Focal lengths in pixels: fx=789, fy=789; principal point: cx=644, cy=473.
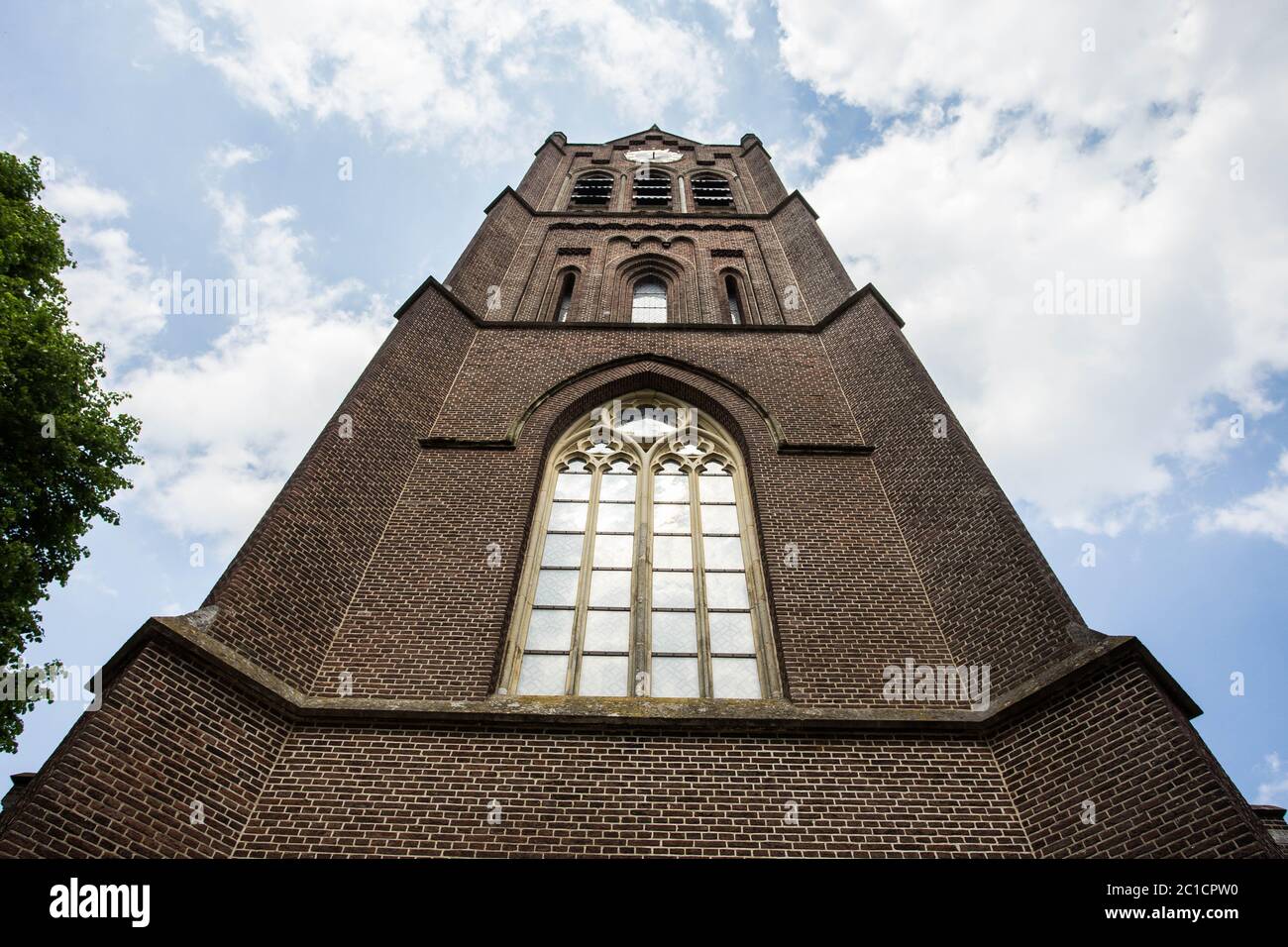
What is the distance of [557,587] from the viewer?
7441 mm

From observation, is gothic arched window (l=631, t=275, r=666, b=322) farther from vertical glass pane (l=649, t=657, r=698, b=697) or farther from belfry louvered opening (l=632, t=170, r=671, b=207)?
vertical glass pane (l=649, t=657, r=698, b=697)

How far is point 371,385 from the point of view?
29.4 ft

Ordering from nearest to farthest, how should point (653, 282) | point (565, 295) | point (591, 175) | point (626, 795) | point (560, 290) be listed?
point (626, 795) < point (560, 290) < point (565, 295) < point (653, 282) < point (591, 175)

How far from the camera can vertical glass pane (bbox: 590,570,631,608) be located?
23.8 ft

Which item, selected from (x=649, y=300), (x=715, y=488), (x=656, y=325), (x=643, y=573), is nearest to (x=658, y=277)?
(x=649, y=300)

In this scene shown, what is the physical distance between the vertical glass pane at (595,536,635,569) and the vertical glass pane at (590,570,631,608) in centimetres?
13

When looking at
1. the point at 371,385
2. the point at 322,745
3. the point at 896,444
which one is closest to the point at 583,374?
the point at 371,385

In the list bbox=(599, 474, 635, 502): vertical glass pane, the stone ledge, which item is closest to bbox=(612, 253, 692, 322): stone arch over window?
bbox=(599, 474, 635, 502): vertical glass pane

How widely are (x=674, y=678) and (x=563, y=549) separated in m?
1.97

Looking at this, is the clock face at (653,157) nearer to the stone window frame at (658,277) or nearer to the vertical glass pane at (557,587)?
Answer: the stone window frame at (658,277)

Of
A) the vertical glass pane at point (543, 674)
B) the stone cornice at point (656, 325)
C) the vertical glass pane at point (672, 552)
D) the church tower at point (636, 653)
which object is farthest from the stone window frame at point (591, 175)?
the vertical glass pane at point (543, 674)

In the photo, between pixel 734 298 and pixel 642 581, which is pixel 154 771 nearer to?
pixel 642 581

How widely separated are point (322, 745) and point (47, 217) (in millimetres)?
9389
